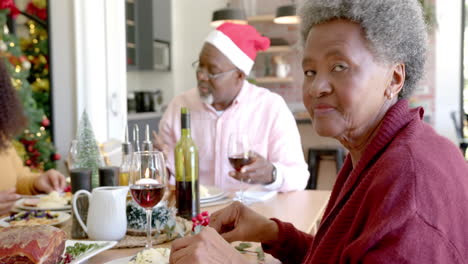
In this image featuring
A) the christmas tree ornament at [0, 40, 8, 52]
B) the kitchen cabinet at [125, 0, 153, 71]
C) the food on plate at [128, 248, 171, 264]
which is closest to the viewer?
the food on plate at [128, 248, 171, 264]

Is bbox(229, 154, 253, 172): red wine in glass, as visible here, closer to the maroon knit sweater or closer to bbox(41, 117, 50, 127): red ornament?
the maroon knit sweater

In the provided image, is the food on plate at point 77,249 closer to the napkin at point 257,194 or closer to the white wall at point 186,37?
the napkin at point 257,194

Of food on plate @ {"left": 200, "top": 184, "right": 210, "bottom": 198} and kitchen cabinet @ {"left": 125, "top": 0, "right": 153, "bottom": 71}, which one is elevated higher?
kitchen cabinet @ {"left": 125, "top": 0, "right": 153, "bottom": 71}

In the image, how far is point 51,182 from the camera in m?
1.90

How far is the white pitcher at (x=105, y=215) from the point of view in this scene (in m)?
1.25

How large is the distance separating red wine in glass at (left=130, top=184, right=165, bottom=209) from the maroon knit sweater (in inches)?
17.0

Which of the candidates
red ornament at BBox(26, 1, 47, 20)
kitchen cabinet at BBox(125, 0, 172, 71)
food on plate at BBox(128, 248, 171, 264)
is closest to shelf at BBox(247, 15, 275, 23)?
kitchen cabinet at BBox(125, 0, 172, 71)

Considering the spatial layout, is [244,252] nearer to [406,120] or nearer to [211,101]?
[406,120]

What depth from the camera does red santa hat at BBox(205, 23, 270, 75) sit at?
2.48 m

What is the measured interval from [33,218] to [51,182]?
45cm

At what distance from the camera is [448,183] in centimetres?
73

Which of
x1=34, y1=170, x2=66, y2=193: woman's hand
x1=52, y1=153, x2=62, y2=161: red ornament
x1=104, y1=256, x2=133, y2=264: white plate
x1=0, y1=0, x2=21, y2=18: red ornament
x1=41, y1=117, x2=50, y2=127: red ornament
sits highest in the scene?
x1=0, y1=0, x2=21, y2=18: red ornament

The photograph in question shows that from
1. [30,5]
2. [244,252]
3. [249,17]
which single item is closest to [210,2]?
[249,17]

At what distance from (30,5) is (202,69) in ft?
8.30
